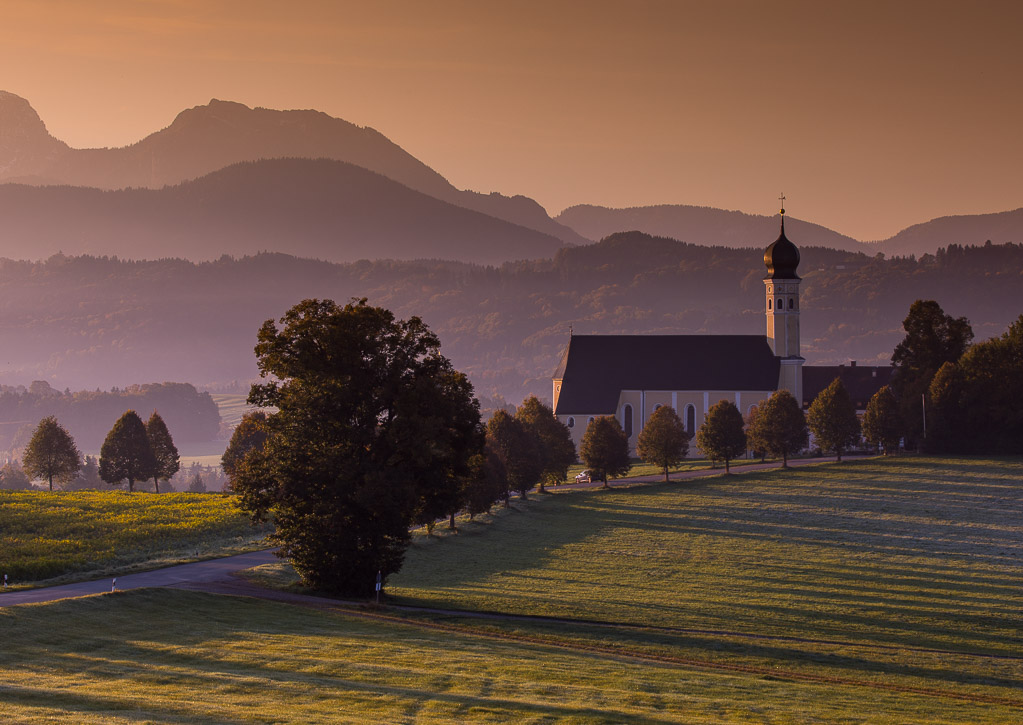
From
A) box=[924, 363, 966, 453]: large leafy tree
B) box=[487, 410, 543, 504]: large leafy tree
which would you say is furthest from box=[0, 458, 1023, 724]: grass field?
box=[924, 363, 966, 453]: large leafy tree

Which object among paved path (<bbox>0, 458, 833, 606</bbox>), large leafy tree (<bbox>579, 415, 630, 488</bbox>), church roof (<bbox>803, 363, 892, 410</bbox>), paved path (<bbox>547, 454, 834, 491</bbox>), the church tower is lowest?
paved path (<bbox>0, 458, 833, 606</bbox>)

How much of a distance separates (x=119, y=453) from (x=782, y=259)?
72875 mm

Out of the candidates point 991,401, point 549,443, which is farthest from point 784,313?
point 549,443

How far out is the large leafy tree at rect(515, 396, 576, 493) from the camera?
8450 cm

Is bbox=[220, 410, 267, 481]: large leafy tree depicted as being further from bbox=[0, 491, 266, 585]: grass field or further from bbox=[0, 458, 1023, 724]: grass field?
bbox=[0, 458, 1023, 724]: grass field

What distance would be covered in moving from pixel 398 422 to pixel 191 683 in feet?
49.3

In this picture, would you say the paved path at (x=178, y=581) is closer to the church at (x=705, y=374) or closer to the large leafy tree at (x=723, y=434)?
the large leafy tree at (x=723, y=434)

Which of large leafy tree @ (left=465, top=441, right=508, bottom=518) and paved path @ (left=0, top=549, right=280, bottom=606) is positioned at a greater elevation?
large leafy tree @ (left=465, top=441, right=508, bottom=518)

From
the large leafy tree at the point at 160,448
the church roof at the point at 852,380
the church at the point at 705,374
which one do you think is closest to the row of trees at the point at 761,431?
the church at the point at 705,374

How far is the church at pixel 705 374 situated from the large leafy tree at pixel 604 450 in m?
32.6

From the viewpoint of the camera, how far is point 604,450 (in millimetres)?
89812

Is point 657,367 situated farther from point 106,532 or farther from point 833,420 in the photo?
point 106,532

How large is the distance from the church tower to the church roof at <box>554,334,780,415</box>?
1.34 m

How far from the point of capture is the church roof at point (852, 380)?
123875 mm
